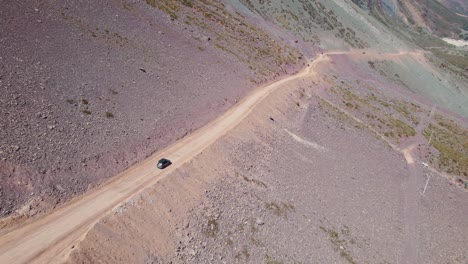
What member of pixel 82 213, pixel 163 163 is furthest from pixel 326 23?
pixel 82 213

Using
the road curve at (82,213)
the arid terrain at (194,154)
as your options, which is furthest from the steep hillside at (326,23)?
the road curve at (82,213)

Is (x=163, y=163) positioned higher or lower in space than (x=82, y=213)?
lower

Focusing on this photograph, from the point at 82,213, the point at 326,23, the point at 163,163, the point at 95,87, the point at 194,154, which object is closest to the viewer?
the point at 82,213

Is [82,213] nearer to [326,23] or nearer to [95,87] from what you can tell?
[95,87]

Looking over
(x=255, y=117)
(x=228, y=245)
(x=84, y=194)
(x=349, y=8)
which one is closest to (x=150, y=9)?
(x=255, y=117)

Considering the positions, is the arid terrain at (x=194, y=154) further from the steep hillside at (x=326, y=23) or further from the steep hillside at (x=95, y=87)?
the steep hillside at (x=326, y=23)

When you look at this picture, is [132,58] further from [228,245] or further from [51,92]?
[228,245]
